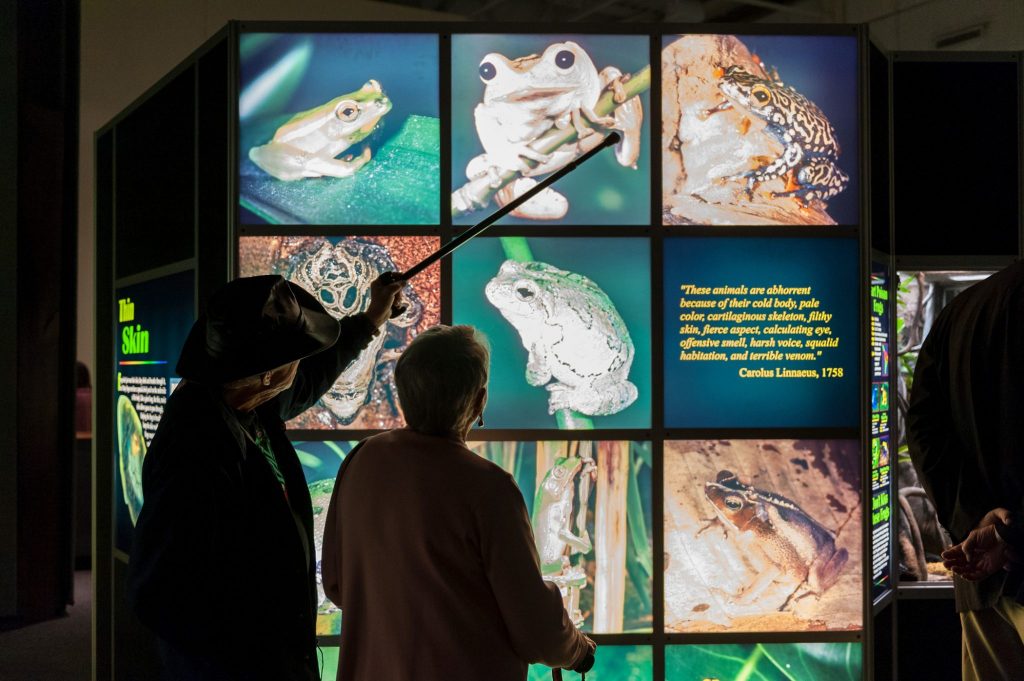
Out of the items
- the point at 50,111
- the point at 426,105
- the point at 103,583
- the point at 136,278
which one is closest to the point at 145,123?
the point at 136,278

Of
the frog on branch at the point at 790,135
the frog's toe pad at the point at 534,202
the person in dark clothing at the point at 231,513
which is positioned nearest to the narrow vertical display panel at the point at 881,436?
the frog on branch at the point at 790,135

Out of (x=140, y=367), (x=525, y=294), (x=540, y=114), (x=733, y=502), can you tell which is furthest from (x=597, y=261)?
(x=140, y=367)

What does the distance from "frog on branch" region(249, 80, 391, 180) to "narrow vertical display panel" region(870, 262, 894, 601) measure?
165 cm

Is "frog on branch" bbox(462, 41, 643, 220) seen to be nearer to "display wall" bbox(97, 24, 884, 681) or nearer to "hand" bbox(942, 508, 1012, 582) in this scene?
→ "display wall" bbox(97, 24, 884, 681)

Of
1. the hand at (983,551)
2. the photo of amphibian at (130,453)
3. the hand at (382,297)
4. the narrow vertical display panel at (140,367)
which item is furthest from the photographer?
the photo of amphibian at (130,453)

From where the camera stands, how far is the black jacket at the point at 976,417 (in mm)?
1816

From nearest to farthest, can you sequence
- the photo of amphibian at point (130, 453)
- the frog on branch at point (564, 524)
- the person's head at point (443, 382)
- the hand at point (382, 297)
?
the person's head at point (443, 382)
the hand at point (382, 297)
the frog on branch at point (564, 524)
the photo of amphibian at point (130, 453)

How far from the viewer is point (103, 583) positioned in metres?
3.64

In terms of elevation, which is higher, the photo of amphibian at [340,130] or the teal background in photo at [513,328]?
the photo of amphibian at [340,130]

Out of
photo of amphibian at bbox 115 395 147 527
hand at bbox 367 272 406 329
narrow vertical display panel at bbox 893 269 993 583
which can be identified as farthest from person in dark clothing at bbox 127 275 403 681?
narrow vertical display panel at bbox 893 269 993 583

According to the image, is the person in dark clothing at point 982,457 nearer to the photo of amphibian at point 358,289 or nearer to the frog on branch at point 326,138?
the photo of amphibian at point 358,289

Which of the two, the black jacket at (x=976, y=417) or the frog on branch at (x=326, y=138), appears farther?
the frog on branch at (x=326, y=138)

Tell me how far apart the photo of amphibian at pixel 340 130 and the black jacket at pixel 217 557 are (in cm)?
114

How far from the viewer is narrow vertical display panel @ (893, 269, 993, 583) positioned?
302cm
